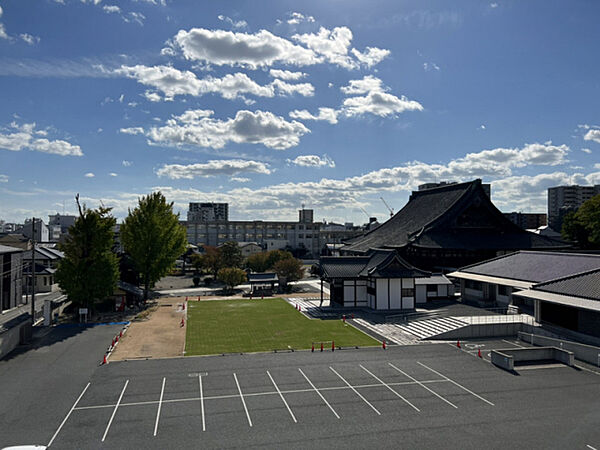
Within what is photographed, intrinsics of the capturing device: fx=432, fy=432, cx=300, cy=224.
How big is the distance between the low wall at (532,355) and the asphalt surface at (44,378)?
80.5 feet

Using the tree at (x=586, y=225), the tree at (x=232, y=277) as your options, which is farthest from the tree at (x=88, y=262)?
the tree at (x=586, y=225)

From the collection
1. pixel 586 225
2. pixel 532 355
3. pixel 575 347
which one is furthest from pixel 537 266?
pixel 586 225

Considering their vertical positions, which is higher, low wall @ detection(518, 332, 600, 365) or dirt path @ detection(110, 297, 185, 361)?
low wall @ detection(518, 332, 600, 365)

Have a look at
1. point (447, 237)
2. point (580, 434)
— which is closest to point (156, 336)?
point (580, 434)

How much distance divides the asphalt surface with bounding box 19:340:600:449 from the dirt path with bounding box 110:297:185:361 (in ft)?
7.34

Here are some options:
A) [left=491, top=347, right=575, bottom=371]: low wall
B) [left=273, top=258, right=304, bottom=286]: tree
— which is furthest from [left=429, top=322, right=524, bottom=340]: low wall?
[left=273, top=258, right=304, bottom=286]: tree

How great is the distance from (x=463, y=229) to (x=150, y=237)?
4408cm

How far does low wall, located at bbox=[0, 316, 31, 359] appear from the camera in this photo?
29.4 metres

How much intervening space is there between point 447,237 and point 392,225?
45.9ft

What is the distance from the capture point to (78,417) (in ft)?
64.0

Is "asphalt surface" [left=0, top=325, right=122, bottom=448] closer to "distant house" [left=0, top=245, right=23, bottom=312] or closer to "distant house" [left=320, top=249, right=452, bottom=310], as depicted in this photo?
"distant house" [left=0, top=245, right=23, bottom=312]

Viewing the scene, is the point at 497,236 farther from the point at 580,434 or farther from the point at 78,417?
the point at 78,417

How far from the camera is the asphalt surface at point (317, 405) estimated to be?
1750cm

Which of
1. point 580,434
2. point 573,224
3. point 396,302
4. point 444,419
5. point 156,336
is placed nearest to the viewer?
point 580,434
